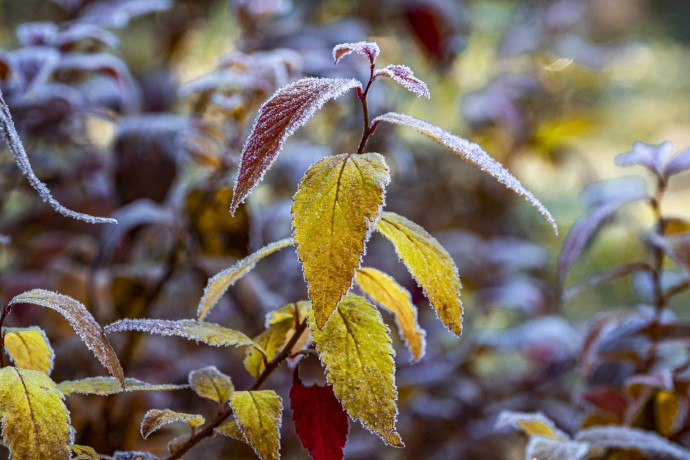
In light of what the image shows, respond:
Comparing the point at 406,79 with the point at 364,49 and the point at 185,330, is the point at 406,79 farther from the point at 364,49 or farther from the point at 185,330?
the point at 185,330

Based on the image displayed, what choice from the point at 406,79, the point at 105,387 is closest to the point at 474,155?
the point at 406,79

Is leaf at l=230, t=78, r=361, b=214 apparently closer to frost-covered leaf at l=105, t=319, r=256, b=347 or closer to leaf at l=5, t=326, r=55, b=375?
frost-covered leaf at l=105, t=319, r=256, b=347

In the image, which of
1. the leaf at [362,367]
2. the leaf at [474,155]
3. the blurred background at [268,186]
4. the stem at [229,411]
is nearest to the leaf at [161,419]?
the stem at [229,411]

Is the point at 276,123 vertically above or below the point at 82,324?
above

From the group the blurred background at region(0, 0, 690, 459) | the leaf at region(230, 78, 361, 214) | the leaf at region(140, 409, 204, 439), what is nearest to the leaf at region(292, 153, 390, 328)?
the leaf at region(230, 78, 361, 214)

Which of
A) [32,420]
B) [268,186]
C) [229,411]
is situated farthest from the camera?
[268,186]

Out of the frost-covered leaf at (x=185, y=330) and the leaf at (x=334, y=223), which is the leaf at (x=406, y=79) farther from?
the frost-covered leaf at (x=185, y=330)

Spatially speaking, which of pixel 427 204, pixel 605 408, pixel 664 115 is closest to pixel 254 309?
pixel 605 408
